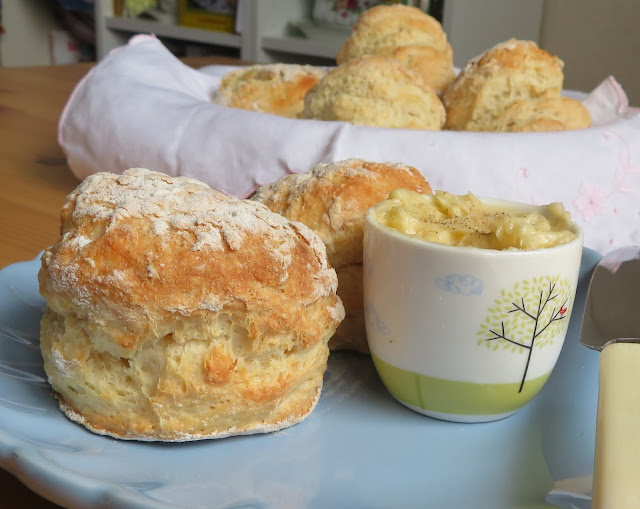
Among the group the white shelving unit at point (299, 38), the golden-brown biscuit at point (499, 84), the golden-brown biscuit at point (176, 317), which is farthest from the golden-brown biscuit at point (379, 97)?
the white shelving unit at point (299, 38)

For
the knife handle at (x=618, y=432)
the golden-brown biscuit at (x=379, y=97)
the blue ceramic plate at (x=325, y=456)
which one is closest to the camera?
the knife handle at (x=618, y=432)

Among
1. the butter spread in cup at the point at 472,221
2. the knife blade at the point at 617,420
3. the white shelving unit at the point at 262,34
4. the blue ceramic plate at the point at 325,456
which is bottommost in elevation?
A: the white shelving unit at the point at 262,34

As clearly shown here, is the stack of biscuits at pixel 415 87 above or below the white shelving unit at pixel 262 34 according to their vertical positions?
above

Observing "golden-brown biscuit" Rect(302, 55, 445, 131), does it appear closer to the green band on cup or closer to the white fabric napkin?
the white fabric napkin

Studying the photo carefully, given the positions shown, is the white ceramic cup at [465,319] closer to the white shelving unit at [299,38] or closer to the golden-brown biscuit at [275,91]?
the golden-brown biscuit at [275,91]

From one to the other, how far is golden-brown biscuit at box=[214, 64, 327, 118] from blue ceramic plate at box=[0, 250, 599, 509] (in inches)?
33.7

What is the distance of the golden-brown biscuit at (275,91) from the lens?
5.21 feet

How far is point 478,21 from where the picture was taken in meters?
3.08

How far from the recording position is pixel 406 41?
1.63 metres

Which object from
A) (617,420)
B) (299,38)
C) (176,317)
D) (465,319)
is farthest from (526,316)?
(299,38)

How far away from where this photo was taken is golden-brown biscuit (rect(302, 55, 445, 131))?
4.36 feet

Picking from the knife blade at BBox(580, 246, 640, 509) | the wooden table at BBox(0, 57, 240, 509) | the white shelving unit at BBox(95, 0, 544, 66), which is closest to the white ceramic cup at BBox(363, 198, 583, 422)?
the knife blade at BBox(580, 246, 640, 509)

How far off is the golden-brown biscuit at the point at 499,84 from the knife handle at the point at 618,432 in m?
0.84

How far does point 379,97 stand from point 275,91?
0.35 m
